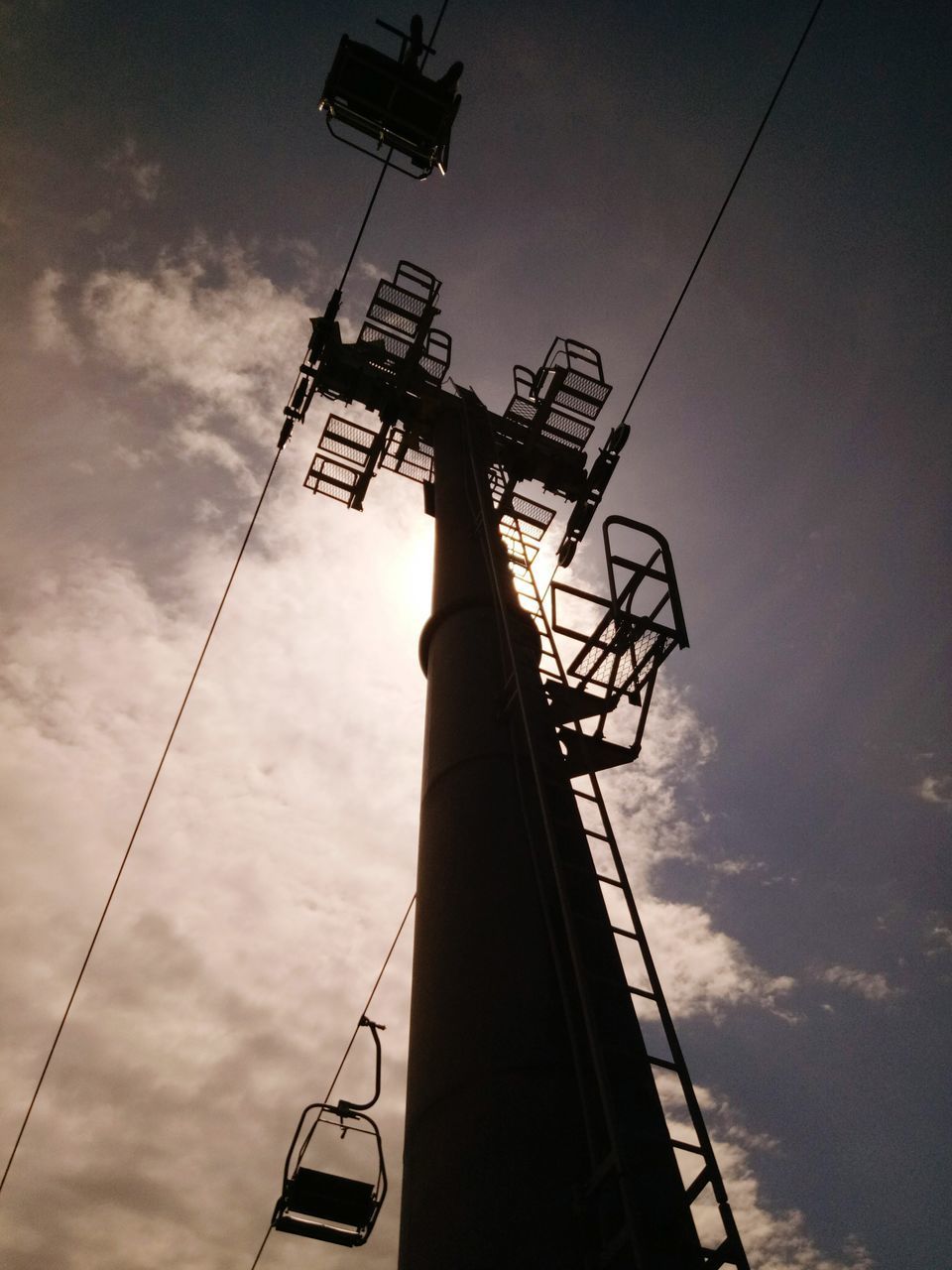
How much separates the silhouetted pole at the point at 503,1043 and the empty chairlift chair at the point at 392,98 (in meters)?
9.48

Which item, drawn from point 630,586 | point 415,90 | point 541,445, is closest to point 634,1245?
point 630,586

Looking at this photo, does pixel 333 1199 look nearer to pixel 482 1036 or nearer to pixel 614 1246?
pixel 482 1036

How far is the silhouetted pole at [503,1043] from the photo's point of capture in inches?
169

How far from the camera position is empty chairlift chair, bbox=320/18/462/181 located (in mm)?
12211

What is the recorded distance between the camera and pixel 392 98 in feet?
40.0

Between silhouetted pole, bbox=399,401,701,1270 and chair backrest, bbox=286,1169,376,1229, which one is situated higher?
silhouetted pole, bbox=399,401,701,1270

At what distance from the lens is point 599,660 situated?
909cm

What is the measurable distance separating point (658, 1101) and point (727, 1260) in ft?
2.78

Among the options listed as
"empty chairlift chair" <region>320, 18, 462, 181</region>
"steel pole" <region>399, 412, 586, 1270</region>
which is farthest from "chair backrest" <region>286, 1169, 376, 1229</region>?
"empty chairlift chair" <region>320, 18, 462, 181</region>

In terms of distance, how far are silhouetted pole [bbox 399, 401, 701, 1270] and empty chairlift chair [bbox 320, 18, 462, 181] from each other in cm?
948

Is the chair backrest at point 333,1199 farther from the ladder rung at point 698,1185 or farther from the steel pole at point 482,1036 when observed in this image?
the ladder rung at point 698,1185

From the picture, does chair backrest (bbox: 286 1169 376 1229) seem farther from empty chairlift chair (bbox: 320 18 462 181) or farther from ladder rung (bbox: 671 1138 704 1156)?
empty chairlift chair (bbox: 320 18 462 181)

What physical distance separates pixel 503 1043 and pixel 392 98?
12.8m

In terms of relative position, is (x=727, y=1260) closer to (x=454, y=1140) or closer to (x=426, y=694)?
(x=454, y=1140)
